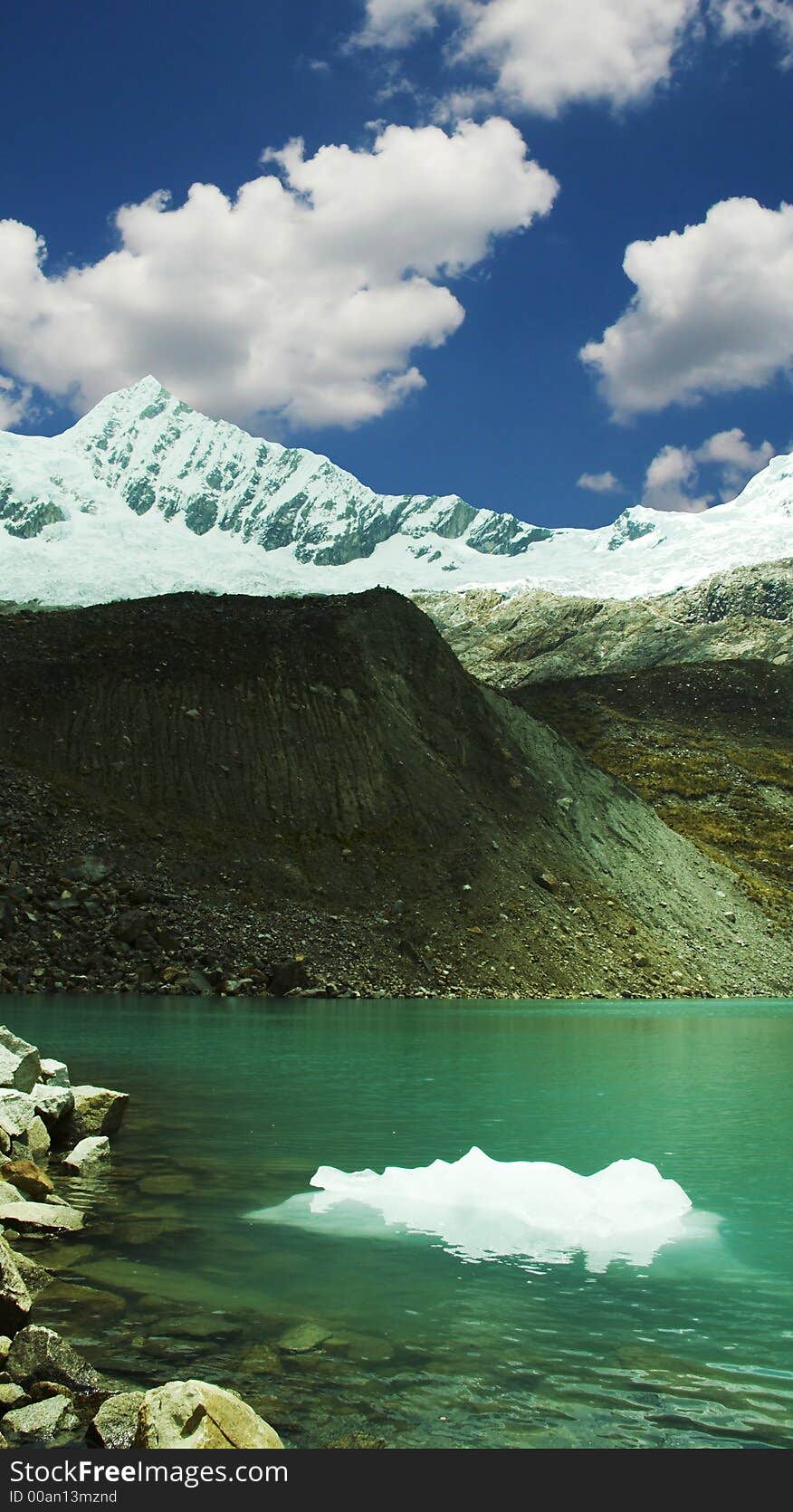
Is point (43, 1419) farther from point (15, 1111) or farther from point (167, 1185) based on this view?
point (15, 1111)

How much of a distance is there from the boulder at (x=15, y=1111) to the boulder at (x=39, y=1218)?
3.06 metres

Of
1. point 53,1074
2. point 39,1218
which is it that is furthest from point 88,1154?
point 39,1218

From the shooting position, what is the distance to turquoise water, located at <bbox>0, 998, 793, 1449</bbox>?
23.3 ft

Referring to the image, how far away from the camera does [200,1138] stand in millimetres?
16609

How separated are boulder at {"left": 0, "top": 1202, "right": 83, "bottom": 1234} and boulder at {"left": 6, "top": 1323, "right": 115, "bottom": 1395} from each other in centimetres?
402

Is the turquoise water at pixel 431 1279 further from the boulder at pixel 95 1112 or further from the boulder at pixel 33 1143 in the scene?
the boulder at pixel 33 1143

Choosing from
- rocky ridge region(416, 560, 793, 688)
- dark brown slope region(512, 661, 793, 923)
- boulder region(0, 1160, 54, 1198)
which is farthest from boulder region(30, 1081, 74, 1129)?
rocky ridge region(416, 560, 793, 688)

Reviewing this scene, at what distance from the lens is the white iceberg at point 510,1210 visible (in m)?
11.7

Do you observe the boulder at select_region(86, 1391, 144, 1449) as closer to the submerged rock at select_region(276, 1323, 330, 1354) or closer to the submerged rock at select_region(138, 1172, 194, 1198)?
the submerged rock at select_region(276, 1323, 330, 1354)

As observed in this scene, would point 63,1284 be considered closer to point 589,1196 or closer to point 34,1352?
point 34,1352

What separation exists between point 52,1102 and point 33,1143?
3.51 ft

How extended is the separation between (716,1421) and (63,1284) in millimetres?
5413
